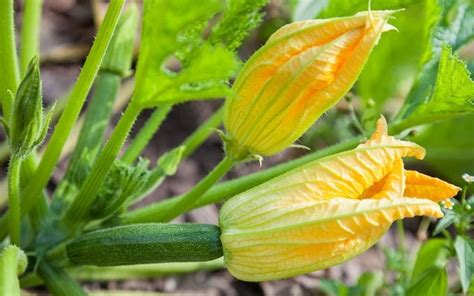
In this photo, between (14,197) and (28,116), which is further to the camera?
(14,197)

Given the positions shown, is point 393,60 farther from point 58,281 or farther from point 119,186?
point 58,281

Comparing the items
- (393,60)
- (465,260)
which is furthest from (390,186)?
(393,60)

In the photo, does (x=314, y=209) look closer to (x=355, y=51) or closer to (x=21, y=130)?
(x=355, y=51)

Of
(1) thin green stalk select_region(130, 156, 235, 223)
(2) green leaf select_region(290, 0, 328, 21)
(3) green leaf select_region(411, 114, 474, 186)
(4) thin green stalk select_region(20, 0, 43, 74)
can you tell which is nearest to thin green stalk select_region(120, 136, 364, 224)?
(1) thin green stalk select_region(130, 156, 235, 223)

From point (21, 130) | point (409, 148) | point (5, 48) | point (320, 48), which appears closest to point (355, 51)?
point (320, 48)

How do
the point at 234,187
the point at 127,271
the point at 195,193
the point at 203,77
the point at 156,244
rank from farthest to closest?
1. the point at 127,271
2. the point at 234,187
3. the point at 195,193
4. the point at 156,244
5. the point at 203,77
